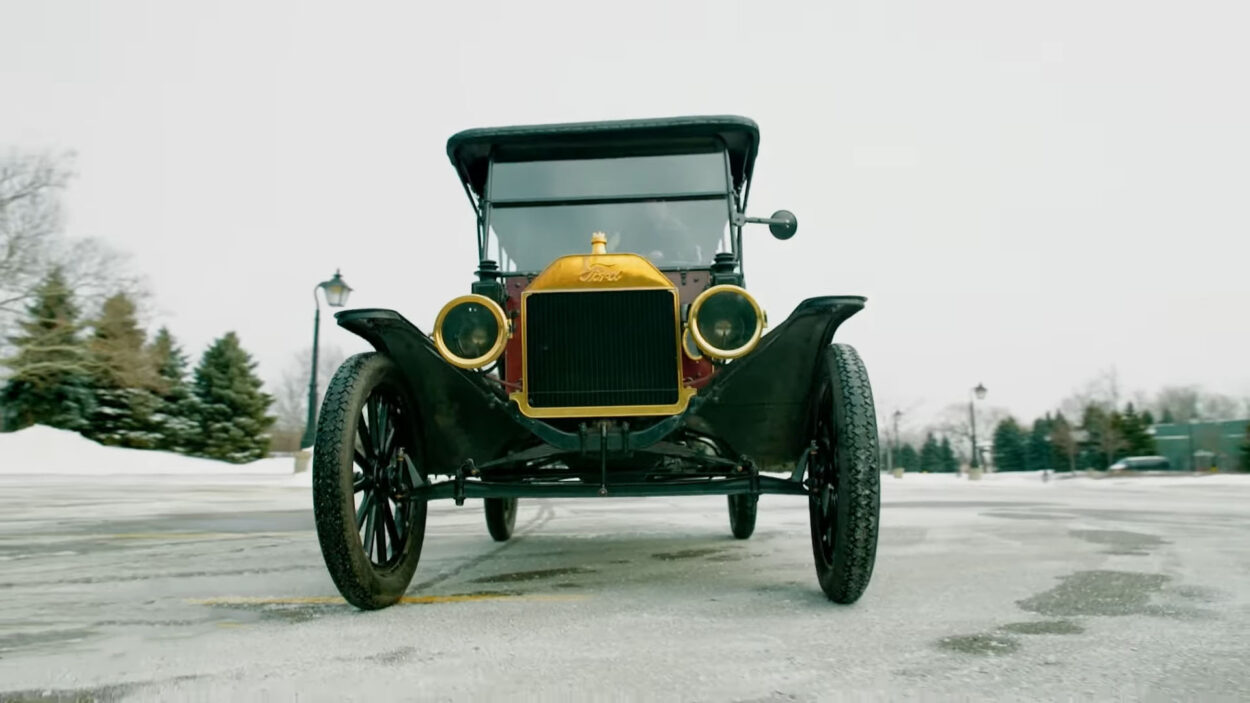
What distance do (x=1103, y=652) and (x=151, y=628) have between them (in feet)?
11.1

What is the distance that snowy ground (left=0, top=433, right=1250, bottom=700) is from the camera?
2.33 m

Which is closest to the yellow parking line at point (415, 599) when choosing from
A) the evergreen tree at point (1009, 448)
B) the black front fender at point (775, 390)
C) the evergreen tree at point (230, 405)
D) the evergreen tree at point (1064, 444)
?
the black front fender at point (775, 390)

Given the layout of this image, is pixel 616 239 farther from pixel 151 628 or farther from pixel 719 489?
pixel 151 628

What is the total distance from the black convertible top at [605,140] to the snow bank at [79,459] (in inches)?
1160

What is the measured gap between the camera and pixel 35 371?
105 feet

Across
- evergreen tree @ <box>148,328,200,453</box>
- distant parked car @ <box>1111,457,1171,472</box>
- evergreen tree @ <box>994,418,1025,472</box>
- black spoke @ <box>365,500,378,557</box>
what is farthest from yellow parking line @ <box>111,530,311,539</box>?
evergreen tree @ <box>994,418,1025,472</box>

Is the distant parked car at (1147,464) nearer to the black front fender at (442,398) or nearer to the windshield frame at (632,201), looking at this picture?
the windshield frame at (632,201)

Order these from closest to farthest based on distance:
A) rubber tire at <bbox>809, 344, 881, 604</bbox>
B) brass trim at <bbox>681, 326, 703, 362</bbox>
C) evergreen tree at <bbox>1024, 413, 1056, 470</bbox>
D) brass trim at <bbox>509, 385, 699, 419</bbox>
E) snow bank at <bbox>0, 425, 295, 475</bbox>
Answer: rubber tire at <bbox>809, 344, 881, 604</bbox> → brass trim at <bbox>509, 385, 699, 419</bbox> → brass trim at <bbox>681, 326, 703, 362</bbox> → snow bank at <bbox>0, 425, 295, 475</bbox> → evergreen tree at <bbox>1024, 413, 1056, 470</bbox>

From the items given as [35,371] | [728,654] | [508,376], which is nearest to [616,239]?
[508,376]

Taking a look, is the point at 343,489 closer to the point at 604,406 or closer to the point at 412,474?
the point at 412,474

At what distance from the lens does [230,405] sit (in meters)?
44.5

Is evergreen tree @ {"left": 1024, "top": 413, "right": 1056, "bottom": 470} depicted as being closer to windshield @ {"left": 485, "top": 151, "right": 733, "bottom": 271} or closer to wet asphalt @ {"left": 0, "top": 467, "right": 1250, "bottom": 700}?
wet asphalt @ {"left": 0, "top": 467, "right": 1250, "bottom": 700}

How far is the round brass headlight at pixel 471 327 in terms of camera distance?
371cm

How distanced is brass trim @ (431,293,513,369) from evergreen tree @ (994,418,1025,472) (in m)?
77.1
